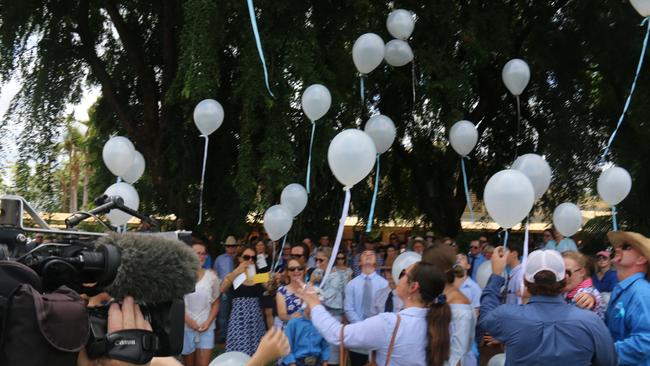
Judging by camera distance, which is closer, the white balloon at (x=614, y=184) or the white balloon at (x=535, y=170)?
the white balloon at (x=535, y=170)

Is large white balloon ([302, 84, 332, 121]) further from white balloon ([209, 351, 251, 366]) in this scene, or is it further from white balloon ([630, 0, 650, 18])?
white balloon ([209, 351, 251, 366])

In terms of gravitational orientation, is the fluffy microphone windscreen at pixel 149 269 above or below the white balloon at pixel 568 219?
below

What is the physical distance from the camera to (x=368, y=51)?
367 inches

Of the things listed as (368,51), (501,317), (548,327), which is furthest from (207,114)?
(548,327)

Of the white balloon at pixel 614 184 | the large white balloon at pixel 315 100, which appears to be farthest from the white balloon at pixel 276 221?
the white balloon at pixel 614 184

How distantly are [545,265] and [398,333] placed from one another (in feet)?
2.69

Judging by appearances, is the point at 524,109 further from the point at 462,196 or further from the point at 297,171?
the point at 297,171

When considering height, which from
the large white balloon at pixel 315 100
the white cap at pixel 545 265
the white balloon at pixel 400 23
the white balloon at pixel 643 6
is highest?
the white balloon at pixel 400 23

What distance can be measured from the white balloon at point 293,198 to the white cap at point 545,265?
19.1 ft

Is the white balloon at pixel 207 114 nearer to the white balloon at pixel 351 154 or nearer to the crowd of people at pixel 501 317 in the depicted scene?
the white balloon at pixel 351 154

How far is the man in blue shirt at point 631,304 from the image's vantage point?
3850 mm

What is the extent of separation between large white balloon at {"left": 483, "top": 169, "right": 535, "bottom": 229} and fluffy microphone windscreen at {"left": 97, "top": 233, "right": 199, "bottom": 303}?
14.6 feet

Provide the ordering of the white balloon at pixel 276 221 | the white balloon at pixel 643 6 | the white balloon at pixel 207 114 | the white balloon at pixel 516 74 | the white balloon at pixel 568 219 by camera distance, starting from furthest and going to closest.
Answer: the white balloon at pixel 516 74, the white balloon at pixel 568 219, the white balloon at pixel 207 114, the white balloon at pixel 276 221, the white balloon at pixel 643 6

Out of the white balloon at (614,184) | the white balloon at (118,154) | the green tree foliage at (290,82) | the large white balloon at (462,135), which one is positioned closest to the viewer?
the white balloon at (118,154)
